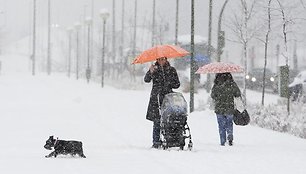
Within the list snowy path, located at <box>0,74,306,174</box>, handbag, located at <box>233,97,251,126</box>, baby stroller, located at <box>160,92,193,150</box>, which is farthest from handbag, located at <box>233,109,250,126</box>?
baby stroller, located at <box>160,92,193,150</box>

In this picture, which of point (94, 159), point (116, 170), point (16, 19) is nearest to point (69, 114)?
point (94, 159)

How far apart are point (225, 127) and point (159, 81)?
2.00 m

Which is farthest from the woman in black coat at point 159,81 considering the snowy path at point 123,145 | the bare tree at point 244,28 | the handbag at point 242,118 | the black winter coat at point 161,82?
the bare tree at point 244,28

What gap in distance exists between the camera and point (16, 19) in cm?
13200

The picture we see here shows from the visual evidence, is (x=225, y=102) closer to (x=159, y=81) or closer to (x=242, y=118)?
(x=242, y=118)

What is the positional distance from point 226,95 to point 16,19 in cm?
12468

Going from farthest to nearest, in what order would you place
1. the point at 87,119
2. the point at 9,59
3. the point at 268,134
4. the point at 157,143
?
the point at 9,59 → the point at 87,119 → the point at 268,134 → the point at 157,143

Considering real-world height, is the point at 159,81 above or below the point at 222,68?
below

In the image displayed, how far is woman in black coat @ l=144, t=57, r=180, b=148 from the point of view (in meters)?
11.7

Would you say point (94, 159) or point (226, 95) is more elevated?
point (226, 95)

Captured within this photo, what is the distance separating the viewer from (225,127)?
1268cm

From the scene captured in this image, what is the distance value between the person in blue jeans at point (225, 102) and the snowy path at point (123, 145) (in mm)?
380

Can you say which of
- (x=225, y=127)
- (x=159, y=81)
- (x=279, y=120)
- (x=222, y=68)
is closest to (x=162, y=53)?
(x=159, y=81)

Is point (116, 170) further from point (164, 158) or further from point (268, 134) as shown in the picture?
point (268, 134)
